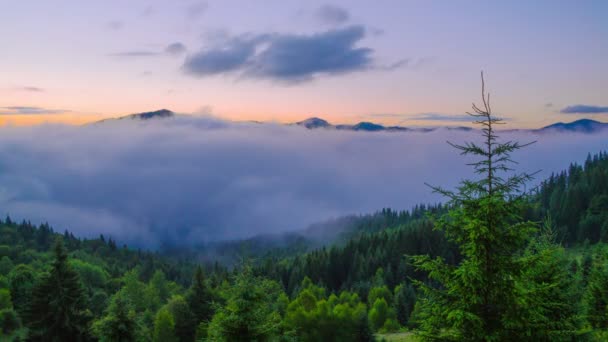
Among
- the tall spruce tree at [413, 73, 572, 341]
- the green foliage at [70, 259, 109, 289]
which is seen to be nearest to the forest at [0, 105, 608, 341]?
the tall spruce tree at [413, 73, 572, 341]

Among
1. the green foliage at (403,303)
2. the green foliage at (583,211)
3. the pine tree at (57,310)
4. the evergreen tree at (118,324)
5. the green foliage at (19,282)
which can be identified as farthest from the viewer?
the green foliage at (583,211)

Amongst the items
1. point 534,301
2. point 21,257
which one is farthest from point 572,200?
point 21,257

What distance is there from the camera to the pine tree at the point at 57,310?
3625 centimetres

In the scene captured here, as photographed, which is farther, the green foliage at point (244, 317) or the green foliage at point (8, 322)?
the green foliage at point (8, 322)

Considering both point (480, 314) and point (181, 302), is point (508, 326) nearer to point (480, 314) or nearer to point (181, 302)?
point (480, 314)

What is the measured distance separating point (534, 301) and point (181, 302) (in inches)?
2190

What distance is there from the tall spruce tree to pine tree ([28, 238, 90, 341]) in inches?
1400

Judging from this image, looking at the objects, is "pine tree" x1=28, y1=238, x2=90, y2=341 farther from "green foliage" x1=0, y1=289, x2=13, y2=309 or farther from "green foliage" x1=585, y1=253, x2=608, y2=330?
"green foliage" x1=0, y1=289, x2=13, y2=309

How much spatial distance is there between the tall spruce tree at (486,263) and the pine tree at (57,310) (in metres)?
35.6

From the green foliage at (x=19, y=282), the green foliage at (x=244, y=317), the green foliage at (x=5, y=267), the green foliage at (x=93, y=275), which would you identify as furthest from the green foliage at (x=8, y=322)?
the green foliage at (x=5, y=267)

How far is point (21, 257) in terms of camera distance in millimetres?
147250

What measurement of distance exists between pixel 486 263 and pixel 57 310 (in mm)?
38453

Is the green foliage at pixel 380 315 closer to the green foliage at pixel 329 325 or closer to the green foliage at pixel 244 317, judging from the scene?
the green foliage at pixel 329 325

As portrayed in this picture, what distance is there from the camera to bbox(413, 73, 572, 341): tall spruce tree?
11.9m
